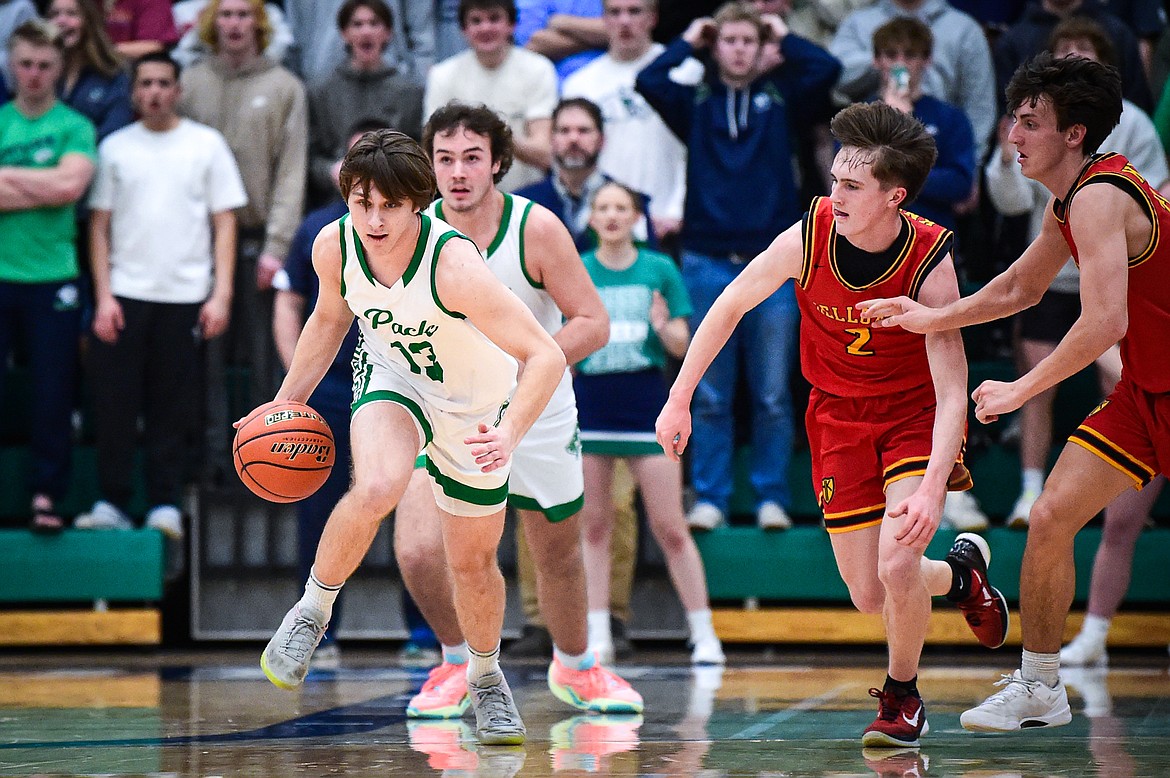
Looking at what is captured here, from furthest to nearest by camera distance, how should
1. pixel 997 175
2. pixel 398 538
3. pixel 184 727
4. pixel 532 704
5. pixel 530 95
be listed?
pixel 530 95 → pixel 997 175 → pixel 532 704 → pixel 398 538 → pixel 184 727

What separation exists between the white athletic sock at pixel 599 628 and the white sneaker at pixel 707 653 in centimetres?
46

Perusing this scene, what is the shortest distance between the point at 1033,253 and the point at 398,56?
538 centimetres

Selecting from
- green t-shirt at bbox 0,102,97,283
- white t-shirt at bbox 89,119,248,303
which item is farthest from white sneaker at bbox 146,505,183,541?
green t-shirt at bbox 0,102,97,283

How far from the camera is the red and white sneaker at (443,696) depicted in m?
5.50

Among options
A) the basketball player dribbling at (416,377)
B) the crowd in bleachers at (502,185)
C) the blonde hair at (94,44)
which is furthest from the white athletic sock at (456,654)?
the blonde hair at (94,44)

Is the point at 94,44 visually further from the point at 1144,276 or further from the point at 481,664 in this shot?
the point at 1144,276

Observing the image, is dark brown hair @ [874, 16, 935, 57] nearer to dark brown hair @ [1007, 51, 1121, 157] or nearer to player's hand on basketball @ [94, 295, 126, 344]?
dark brown hair @ [1007, 51, 1121, 157]

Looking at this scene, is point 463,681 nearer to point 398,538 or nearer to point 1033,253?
point 398,538

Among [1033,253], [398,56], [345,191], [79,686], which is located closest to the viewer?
[345,191]

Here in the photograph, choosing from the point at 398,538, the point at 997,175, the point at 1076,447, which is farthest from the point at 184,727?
the point at 997,175

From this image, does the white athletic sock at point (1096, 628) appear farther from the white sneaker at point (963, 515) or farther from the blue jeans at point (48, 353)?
the blue jeans at point (48, 353)

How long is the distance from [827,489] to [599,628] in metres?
2.89

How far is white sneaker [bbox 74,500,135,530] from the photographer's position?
8.42 metres

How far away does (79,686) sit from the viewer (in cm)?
682
